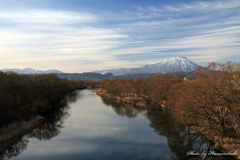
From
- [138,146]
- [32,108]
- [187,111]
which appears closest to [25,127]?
[32,108]

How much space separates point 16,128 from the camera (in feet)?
90.6

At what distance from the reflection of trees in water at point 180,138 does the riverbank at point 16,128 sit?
23.1 meters

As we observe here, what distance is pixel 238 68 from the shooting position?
16891 millimetres

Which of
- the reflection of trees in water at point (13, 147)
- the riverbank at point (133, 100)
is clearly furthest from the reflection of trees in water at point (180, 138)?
the riverbank at point (133, 100)

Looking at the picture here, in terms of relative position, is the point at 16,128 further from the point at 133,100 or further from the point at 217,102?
the point at 133,100

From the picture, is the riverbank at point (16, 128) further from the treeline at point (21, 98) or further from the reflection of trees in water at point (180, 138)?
the reflection of trees in water at point (180, 138)

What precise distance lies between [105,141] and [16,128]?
15727 millimetres

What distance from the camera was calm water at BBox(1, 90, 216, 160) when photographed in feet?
66.7

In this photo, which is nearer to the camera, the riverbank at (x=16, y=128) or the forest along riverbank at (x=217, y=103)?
the forest along riverbank at (x=217, y=103)

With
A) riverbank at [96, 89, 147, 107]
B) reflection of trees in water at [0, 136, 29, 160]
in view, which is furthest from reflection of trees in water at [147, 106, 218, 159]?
riverbank at [96, 89, 147, 107]

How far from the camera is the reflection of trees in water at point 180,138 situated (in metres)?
20.8

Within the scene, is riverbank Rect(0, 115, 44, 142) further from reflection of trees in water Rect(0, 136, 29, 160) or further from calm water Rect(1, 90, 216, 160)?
calm water Rect(1, 90, 216, 160)

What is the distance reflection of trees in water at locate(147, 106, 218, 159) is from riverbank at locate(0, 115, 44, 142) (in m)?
23.1

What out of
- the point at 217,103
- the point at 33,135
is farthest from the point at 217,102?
the point at 33,135
